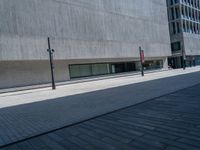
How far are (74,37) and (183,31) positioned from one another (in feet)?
104

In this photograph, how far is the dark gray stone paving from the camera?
4.59 m

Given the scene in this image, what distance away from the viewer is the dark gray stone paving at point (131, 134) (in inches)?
181

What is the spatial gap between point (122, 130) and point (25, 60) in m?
19.7

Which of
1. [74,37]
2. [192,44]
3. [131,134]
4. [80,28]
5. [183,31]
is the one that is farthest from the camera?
[192,44]

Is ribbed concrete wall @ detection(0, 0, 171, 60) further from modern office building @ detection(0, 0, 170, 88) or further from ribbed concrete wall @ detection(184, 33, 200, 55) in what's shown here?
ribbed concrete wall @ detection(184, 33, 200, 55)

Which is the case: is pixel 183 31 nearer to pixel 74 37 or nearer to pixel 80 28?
pixel 80 28

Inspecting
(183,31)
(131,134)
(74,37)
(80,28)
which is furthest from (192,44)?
(131,134)

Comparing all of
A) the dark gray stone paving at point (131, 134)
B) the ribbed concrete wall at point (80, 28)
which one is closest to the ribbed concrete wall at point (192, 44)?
the ribbed concrete wall at point (80, 28)

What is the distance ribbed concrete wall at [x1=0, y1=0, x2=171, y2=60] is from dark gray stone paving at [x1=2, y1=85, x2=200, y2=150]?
1772cm

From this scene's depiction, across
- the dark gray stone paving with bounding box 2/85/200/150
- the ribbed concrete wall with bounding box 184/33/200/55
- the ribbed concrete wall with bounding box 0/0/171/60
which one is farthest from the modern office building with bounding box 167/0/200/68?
the dark gray stone paving with bounding box 2/85/200/150

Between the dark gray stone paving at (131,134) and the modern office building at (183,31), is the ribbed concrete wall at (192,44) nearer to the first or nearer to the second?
the modern office building at (183,31)

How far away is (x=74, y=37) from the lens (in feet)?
90.0

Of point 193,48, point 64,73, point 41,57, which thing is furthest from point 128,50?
point 193,48

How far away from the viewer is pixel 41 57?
78.7ft
